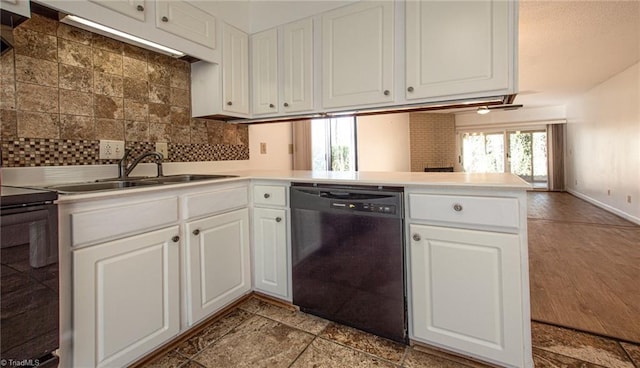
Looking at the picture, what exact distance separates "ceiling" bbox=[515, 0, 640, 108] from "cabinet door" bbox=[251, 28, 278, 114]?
2244mm

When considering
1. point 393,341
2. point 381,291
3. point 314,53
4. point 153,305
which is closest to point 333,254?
point 381,291

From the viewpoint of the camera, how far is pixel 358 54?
6.27ft

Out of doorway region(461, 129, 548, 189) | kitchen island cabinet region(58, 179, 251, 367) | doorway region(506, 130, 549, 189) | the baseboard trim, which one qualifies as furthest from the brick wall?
kitchen island cabinet region(58, 179, 251, 367)

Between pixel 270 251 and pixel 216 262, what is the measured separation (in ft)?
1.19

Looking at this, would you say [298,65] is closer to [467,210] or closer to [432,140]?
[467,210]

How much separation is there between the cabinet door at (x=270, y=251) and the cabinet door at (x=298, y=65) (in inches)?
32.1

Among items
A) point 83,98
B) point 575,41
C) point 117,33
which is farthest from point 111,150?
point 575,41

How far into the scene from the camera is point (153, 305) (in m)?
1.45

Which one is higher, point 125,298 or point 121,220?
point 121,220

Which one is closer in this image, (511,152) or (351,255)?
(351,255)

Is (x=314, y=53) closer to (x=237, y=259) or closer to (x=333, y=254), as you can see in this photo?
(x=333, y=254)

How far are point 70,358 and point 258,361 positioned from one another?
30.5 inches

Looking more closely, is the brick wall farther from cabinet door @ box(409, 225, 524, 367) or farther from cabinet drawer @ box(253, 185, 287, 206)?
cabinet door @ box(409, 225, 524, 367)

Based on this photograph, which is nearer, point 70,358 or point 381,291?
point 70,358
